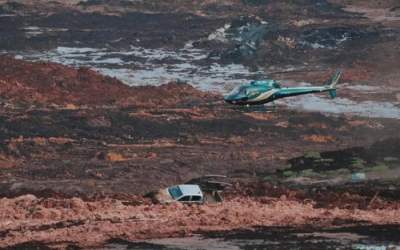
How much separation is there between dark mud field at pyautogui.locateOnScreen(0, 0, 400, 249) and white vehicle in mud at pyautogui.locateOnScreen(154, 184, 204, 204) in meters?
0.49

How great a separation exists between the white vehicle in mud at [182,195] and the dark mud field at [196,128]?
1.61 ft

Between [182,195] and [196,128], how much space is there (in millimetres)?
16997

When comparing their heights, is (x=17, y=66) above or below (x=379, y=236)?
below

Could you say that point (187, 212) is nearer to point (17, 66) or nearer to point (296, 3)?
point (17, 66)

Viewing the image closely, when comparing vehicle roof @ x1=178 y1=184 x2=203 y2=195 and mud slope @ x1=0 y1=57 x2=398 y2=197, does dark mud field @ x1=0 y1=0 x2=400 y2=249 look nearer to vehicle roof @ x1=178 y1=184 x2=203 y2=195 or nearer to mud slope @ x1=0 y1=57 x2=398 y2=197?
mud slope @ x1=0 y1=57 x2=398 y2=197

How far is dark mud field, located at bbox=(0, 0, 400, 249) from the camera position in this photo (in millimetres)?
24594

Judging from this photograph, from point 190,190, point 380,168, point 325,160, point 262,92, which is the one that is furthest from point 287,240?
point 325,160

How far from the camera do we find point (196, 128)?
143 ft

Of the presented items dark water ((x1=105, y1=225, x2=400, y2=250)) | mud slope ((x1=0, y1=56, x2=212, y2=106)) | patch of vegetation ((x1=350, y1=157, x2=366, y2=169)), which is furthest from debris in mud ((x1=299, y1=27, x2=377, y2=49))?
dark water ((x1=105, y1=225, x2=400, y2=250))

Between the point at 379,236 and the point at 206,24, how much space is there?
2395 inches

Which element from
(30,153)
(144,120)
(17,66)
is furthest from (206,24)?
(30,153)

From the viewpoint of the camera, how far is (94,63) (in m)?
66.1

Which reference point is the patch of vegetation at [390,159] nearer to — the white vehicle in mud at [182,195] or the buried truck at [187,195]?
the buried truck at [187,195]

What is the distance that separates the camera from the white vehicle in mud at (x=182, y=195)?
26.5 meters
